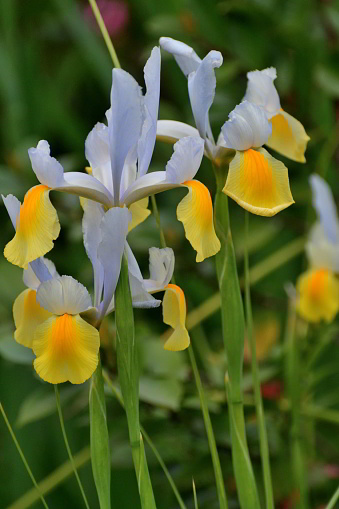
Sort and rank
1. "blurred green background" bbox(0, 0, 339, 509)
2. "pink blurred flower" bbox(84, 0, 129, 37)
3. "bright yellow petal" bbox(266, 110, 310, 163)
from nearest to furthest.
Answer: "bright yellow petal" bbox(266, 110, 310, 163)
"blurred green background" bbox(0, 0, 339, 509)
"pink blurred flower" bbox(84, 0, 129, 37)

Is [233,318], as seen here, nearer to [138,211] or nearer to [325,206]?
[138,211]

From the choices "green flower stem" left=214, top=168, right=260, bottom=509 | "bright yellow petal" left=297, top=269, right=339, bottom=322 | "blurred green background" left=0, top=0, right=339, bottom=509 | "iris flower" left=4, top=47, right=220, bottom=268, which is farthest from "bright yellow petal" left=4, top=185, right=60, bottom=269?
"bright yellow petal" left=297, top=269, right=339, bottom=322

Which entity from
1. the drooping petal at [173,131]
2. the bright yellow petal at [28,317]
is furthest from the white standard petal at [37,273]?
the drooping petal at [173,131]

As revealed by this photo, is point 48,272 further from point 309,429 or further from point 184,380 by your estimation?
point 309,429

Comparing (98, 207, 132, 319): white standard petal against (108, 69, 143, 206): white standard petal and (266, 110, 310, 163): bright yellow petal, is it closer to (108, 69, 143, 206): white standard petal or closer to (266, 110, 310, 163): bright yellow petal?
(108, 69, 143, 206): white standard petal

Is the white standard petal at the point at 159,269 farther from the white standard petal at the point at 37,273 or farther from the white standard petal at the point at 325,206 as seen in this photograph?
the white standard petal at the point at 325,206

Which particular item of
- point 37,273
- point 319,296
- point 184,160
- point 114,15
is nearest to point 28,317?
point 37,273
